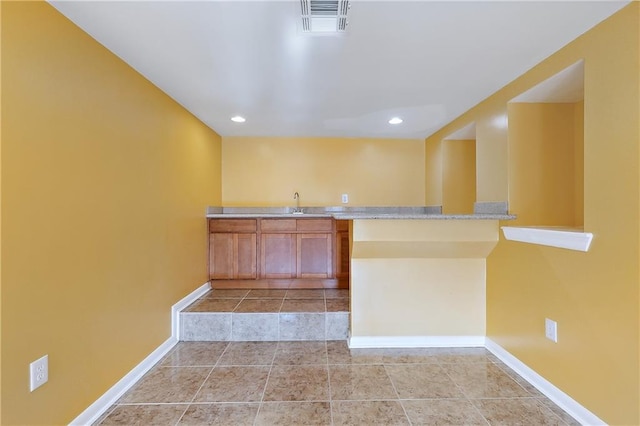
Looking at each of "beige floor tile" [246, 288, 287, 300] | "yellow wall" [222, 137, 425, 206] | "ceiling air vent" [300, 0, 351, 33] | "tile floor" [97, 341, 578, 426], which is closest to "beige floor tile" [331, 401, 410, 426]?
"tile floor" [97, 341, 578, 426]

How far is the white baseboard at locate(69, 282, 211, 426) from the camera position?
5.26ft

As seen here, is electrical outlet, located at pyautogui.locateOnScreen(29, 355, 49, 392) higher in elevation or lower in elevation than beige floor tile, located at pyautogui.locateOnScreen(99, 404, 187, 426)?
higher

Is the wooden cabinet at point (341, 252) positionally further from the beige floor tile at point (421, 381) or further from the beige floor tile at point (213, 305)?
the beige floor tile at point (421, 381)

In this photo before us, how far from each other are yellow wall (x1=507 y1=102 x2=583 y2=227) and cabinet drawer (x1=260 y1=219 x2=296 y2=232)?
2.19m

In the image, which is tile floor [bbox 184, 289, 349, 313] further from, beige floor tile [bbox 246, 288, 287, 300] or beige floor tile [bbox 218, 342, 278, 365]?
beige floor tile [bbox 218, 342, 278, 365]

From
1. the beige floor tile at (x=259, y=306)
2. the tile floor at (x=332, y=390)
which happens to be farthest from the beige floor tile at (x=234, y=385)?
the beige floor tile at (x=259, y=306)

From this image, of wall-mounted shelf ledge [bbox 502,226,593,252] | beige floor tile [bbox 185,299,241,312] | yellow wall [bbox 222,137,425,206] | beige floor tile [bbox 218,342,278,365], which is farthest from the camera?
yellow wall [bbox 222,137,425,206]

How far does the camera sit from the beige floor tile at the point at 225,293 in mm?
3157

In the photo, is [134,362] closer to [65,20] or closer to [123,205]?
[123,205]

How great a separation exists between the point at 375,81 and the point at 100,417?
2.70 metres

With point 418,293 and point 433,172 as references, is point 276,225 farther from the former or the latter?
point 433,172

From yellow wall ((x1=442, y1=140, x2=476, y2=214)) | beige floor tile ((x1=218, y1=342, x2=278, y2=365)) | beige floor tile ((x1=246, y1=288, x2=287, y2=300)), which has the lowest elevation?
beige floor tile ((x1=218, y1=342, x2=278, y2=365))

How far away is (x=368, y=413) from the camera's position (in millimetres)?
1676

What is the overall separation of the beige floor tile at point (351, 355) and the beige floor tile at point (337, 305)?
12.5 inches
